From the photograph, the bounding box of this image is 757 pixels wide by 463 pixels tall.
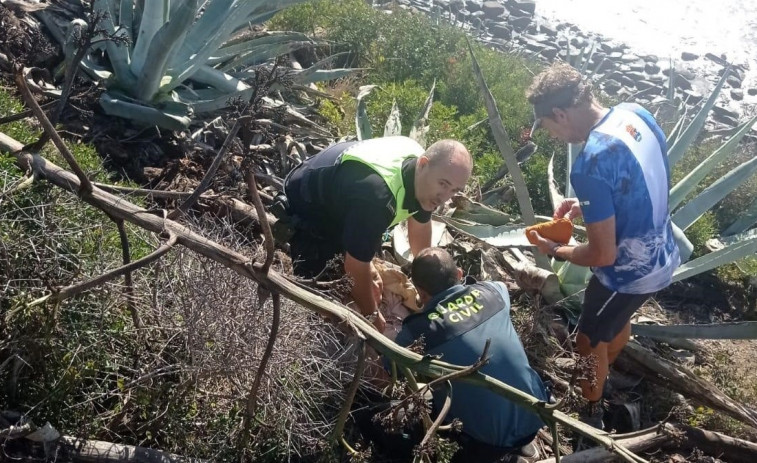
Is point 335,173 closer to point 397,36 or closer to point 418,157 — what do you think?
point 418,157

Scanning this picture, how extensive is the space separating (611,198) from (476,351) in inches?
35.3

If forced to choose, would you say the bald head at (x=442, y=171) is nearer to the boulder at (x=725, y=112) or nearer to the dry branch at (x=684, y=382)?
the dry branch at (x=684, y=382)

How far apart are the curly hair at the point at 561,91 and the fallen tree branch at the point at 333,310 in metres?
1.66

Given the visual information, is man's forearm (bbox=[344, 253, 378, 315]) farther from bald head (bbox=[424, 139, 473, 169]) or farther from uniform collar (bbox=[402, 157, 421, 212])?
bald head (bbox=[424, 139, 473, 169])

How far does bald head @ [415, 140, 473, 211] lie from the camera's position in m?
3.72

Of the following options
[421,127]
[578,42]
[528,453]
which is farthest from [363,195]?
[578,42]

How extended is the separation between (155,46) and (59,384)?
7.80ft

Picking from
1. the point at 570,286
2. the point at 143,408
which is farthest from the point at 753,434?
the point at 143,408

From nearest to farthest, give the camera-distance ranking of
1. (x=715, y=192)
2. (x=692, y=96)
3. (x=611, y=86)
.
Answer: (x=715, y=192) < (x=611, y=86) < (x=692, y=96)

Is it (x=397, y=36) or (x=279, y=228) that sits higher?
(x=279, y=228)

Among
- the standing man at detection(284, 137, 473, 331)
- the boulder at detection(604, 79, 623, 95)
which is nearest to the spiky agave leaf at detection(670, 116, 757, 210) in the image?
the standing man at detection(284, 137, 473, 331)

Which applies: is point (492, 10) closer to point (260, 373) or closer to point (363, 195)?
point (363, 195)

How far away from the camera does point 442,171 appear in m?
3.75

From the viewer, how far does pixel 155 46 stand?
485 centimetres
